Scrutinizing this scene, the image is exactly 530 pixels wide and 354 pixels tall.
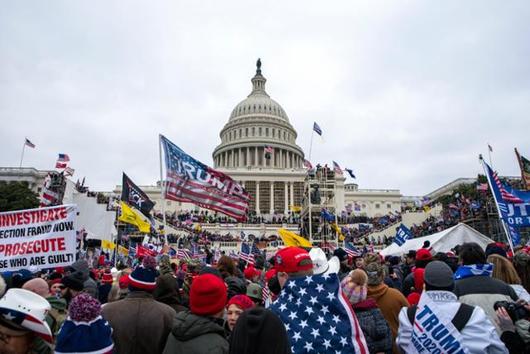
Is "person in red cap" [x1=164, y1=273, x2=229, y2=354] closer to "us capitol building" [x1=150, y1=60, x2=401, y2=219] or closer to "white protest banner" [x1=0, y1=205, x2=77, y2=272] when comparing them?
"white protest banner" [x1=0, y1=205, x2=77, y2=272]

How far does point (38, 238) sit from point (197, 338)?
5.52 m

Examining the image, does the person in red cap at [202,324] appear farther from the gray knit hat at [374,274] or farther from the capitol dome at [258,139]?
the capitol dome at [258,139]

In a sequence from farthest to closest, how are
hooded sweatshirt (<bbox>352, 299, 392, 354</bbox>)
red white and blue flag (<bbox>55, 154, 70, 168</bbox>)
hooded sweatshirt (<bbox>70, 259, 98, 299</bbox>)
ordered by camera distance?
1. red white and blue flag (<bbox>55, 154, 70, 168</bbox>)
2. hooded sweatshirt (<bbox>70, 259, 98, 299</bbox>)
3. hooded sweatshirt (<bbox>352, 299, 392, 354</bbox>)

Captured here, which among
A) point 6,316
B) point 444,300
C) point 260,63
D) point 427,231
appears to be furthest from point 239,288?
point 260,63

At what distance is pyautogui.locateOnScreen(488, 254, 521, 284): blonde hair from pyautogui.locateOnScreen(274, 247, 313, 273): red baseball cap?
8.01ft

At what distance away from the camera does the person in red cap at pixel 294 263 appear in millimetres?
3486

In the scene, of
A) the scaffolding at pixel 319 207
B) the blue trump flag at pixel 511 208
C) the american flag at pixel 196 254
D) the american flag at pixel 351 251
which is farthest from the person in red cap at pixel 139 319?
the scaffolding at pixel 319 207

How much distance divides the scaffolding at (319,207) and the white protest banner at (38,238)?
1200 inches

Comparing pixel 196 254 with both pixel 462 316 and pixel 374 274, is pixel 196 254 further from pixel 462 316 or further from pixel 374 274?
pixel 462 316

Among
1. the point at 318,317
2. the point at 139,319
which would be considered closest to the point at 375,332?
the point at 318,317

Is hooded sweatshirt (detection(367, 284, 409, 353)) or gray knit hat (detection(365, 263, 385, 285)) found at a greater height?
gray knit hat (detection(365, 263, 385, 285))

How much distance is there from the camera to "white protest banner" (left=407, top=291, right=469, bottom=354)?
125 inches

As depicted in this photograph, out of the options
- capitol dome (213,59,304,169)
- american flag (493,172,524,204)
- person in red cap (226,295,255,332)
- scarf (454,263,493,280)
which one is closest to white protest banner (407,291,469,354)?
scarf (454,263,493,280)

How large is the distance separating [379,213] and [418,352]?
9344cm
